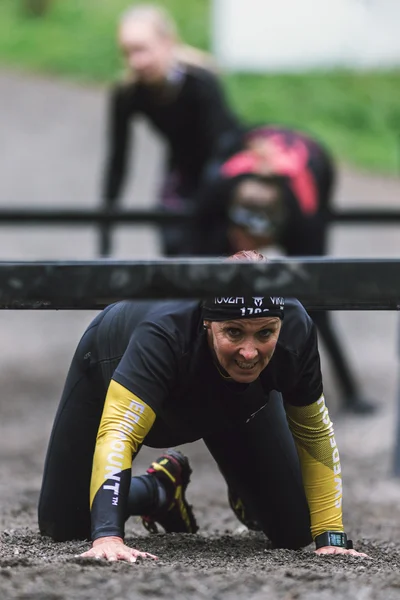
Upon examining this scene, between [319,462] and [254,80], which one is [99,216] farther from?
[254,80]

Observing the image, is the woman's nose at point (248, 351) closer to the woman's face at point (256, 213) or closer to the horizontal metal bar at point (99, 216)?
the woman's face at point (256, 213)

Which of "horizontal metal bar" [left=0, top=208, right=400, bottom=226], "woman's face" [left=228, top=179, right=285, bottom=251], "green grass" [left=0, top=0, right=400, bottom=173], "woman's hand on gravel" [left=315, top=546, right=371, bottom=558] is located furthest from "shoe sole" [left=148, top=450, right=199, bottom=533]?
"green grass" [left=0, top=0, right=400, bottom=173]

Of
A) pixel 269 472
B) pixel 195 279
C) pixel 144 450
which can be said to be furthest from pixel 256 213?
pixel 195 279

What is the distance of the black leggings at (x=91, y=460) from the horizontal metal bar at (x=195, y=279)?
997 millimetres

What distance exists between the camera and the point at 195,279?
2611mm

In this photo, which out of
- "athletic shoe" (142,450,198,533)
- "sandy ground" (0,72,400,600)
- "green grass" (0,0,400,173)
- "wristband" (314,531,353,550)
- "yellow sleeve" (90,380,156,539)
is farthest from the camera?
"green grass" (0,0,400,173)

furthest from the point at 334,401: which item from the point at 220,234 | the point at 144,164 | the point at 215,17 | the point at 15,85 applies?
the point at 15,85

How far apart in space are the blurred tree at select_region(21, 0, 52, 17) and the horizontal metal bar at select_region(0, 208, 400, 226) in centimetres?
1386

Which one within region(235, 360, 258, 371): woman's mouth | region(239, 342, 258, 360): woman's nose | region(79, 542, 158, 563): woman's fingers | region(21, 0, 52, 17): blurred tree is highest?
region(21, 0, 52, 17): blurred tree

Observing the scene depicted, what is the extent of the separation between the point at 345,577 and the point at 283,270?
2.52 feet

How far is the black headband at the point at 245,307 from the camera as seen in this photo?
3.09m

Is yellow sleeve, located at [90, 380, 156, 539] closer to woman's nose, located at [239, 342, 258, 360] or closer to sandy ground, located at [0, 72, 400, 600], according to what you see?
sandy ground, located at [0, 72, 400, 600]

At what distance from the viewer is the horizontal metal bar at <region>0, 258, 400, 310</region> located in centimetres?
259

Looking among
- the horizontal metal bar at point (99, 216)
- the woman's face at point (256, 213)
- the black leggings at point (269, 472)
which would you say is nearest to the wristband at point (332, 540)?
the black leggings at point (269, 472)
